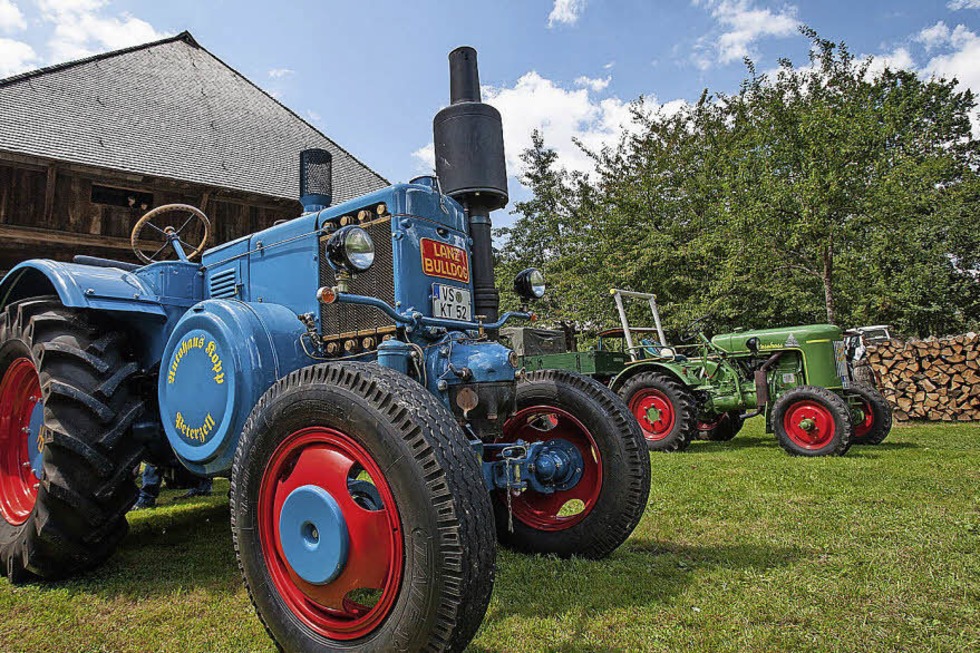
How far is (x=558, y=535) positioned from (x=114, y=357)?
2552 mm

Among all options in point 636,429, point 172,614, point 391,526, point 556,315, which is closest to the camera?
point 391,526

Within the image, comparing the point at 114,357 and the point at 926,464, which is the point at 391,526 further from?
the point at 926,464

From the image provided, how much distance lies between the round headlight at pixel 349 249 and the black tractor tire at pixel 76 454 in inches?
61.4

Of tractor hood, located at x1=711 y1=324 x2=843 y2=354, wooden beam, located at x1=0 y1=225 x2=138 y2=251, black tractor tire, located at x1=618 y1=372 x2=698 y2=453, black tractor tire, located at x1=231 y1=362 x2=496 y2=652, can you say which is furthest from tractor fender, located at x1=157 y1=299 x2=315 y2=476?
wooden beam, located at x1=0 y1=225 x2=138 y2=251

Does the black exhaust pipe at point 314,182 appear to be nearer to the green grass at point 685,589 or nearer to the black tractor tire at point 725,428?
the green grass at point 685,589

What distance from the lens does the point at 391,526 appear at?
1.82 m

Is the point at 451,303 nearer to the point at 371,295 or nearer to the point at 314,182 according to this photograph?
the point at 371,295

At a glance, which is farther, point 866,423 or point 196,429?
point 866,423

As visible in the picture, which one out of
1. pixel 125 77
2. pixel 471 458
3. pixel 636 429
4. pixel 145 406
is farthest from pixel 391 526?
pixel 125 77

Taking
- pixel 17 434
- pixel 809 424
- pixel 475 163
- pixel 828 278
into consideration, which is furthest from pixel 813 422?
pixel 828 278

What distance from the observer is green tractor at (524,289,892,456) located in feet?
23.1

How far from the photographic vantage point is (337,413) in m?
1.93

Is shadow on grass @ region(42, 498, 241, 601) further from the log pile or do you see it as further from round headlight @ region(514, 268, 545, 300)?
the log pile

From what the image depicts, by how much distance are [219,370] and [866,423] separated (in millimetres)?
7964
